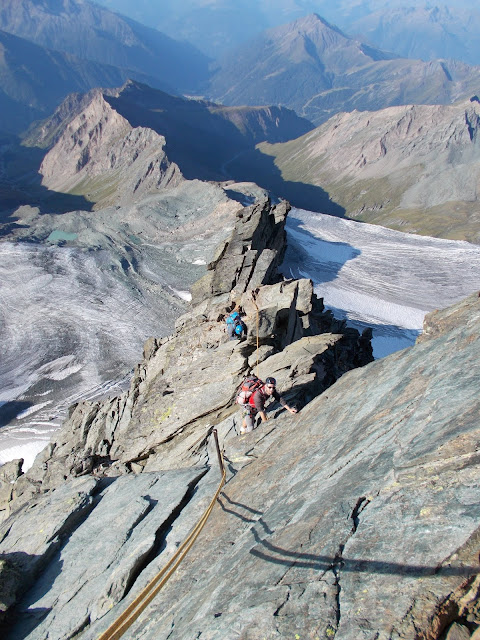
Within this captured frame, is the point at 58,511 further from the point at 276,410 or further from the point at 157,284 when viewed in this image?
the point at 157,284

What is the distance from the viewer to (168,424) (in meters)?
19.1

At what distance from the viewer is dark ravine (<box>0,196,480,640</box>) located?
563 centimetres

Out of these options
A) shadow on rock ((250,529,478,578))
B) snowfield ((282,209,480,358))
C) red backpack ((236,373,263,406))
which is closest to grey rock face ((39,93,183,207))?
snowfield ((282,209,480,358))

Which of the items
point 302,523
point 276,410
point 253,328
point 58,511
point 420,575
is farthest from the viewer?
point 253,328

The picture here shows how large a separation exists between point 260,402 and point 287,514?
601 centimetres

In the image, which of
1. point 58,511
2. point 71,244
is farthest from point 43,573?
point 71,244

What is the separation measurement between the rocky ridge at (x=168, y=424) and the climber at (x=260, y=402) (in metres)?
0.67

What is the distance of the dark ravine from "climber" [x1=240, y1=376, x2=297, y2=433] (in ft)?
1.48

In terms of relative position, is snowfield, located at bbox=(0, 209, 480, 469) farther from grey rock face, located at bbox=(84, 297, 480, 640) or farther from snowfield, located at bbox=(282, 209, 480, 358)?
grey rock face, located at bbox=(84, 297, 480, 640)

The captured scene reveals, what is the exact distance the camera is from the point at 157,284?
73.6 meters

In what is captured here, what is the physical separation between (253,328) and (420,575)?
16597 millimetres

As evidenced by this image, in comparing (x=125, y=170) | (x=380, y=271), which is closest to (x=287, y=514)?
(x=380, y=271)

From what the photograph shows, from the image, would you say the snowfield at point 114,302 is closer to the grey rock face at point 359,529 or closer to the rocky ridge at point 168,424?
the rocky ridge at point 168,424

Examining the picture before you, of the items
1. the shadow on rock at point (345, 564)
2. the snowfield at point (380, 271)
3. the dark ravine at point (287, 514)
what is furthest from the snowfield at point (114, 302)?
the shadow on rock at point (345, 564)
